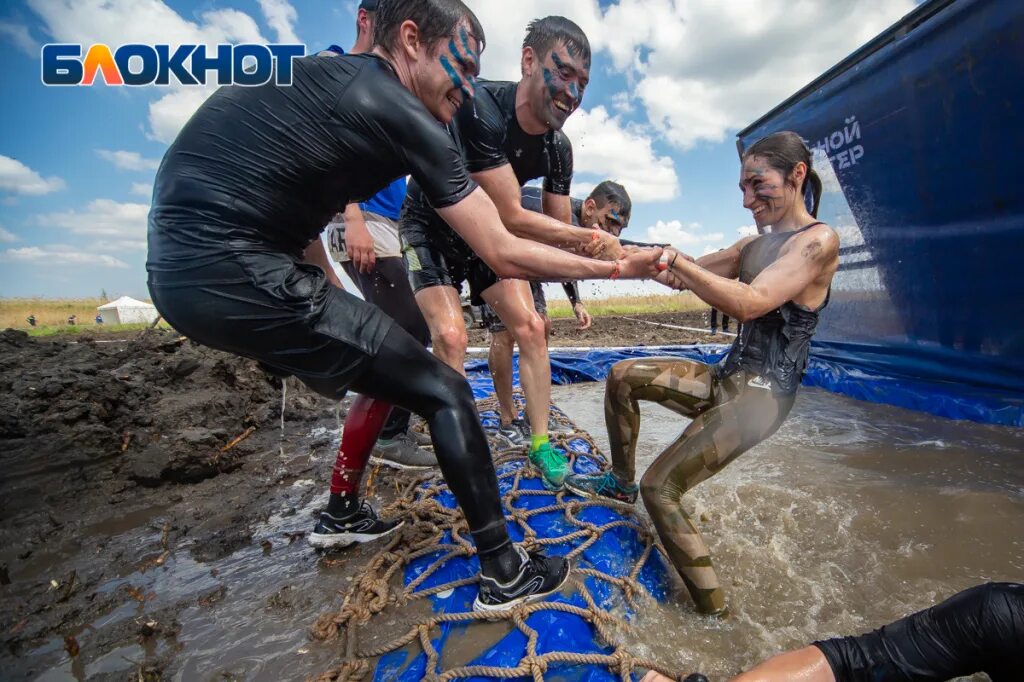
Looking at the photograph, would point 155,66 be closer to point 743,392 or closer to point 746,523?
point 743,392

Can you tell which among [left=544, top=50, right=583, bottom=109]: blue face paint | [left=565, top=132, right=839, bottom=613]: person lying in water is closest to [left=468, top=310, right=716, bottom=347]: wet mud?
[left=565, top=132, right=839, bottom=613]: person lying in water

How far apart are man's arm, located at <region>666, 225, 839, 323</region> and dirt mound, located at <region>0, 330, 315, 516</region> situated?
326 centimetres

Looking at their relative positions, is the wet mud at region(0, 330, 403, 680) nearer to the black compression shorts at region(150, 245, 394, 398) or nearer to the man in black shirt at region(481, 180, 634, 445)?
the black compression shorts at region(150, 245, 394, 398)

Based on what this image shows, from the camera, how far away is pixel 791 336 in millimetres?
2238

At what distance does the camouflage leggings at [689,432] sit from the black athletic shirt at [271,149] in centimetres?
145

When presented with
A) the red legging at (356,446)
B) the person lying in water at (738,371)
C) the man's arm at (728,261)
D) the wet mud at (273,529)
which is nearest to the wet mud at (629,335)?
the wet mud at (273,529)

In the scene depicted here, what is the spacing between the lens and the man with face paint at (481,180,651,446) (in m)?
3.57

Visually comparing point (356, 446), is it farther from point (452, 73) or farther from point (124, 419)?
point (124, 419)

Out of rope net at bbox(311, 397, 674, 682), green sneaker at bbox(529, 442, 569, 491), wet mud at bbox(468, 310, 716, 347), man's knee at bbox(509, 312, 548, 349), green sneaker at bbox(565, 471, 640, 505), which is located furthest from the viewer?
wet mud at bbox(468, 310, 716, 347)

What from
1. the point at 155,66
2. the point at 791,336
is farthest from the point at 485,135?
the point at 155,66

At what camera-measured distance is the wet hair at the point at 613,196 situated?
393 cm

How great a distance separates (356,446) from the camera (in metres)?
2.22

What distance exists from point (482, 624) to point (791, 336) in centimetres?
183

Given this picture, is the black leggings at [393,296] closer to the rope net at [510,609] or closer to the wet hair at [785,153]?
the rope net at [510,609]
